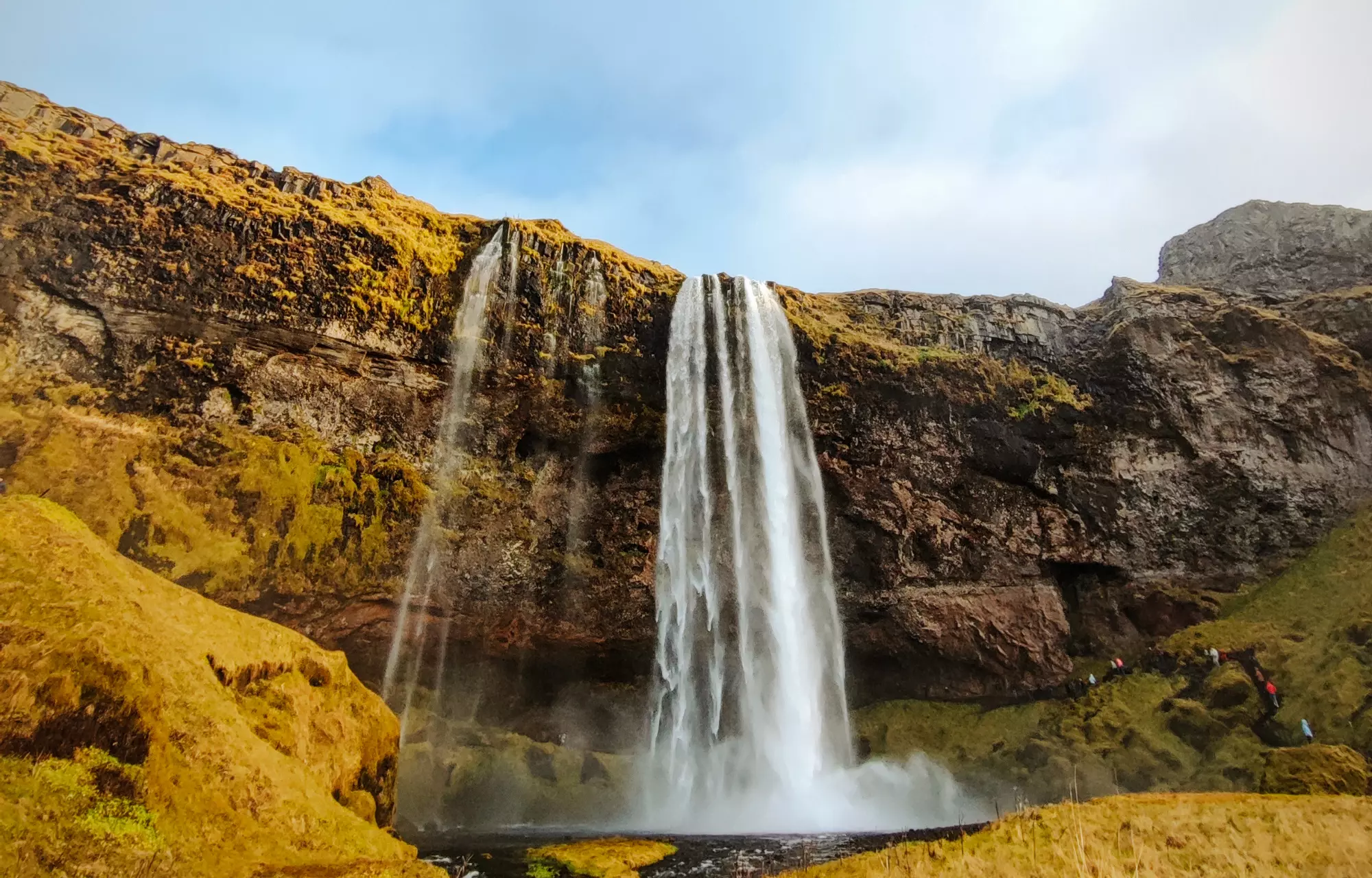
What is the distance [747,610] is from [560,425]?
9594 mm

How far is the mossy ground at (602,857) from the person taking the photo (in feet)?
39.2

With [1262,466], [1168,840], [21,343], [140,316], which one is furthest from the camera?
[1262,466]

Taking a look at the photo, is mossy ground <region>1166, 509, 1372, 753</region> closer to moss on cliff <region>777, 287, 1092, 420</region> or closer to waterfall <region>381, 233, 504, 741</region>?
moss on cliff <region>777, 287, 1092, 420</region>

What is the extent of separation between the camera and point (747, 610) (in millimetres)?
24734

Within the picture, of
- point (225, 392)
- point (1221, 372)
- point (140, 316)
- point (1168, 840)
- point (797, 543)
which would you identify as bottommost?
point (1168, 840)

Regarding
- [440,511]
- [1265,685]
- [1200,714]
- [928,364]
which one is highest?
[928,364]

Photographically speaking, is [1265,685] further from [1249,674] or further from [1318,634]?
[1318,634]

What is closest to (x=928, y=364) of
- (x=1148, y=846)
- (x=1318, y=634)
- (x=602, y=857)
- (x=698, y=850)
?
(x=1318, y=634)

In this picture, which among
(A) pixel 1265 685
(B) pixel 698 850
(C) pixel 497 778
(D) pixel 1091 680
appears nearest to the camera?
(B) pixel 698 850

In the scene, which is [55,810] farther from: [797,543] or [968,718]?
[968,718]

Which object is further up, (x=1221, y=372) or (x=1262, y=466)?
(x=1221, y=372)

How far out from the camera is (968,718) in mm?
26516

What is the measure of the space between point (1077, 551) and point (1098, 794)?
9446 mm

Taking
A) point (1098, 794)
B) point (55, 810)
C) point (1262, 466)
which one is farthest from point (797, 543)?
point (55, 810)
